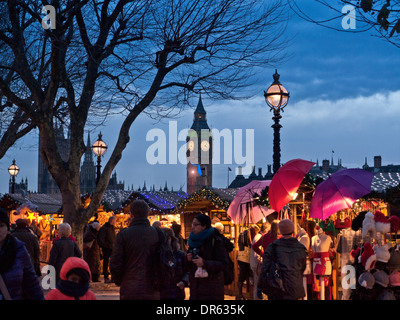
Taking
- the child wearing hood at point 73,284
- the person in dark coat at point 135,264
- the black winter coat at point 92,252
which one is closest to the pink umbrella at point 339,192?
the person in dark coat at point 135,264

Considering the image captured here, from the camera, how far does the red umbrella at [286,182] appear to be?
12.2m

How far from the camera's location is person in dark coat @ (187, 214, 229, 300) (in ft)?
23.7

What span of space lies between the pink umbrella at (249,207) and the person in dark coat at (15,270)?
29.7ft

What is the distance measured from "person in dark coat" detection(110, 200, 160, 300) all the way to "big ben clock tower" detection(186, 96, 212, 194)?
137644 mm

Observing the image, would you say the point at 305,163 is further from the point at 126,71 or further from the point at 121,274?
the point at 121,274

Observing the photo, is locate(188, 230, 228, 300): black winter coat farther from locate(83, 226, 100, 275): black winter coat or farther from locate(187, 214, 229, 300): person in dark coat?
locate(83, 226, 100, 275): black winter coat

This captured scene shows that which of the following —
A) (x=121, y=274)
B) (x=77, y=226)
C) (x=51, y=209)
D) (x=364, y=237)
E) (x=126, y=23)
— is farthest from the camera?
(x=51, y=209)

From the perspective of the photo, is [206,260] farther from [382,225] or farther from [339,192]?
[339,192]

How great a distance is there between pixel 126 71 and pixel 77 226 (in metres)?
3.78

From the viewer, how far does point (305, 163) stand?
12398 mm

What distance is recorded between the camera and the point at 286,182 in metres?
12.3

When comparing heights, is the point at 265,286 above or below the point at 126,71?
below

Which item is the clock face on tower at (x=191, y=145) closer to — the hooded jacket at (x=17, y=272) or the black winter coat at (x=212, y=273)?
the black winter coat at (x=212, y=273)
